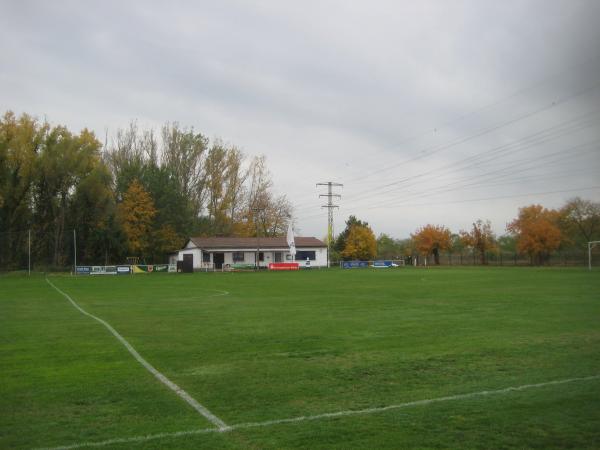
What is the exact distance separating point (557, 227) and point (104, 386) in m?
47.4

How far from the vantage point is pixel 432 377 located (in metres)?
7.20

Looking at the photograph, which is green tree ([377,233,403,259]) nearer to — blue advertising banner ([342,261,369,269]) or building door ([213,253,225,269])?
blue advertising banner ([342,261,369,269])

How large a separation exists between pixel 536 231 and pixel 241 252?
35.9 metres

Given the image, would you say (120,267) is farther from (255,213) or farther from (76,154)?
(255,213)

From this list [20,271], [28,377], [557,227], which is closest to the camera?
[28,377]

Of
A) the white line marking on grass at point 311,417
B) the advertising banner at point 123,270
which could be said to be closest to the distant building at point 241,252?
the advertising banner at point 123,270

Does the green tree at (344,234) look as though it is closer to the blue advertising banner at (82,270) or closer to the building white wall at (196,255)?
the building white wall at (196,255)

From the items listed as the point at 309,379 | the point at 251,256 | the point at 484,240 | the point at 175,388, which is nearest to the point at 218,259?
the point at 251,256

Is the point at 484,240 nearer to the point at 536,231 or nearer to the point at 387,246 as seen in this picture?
the point at 536,231

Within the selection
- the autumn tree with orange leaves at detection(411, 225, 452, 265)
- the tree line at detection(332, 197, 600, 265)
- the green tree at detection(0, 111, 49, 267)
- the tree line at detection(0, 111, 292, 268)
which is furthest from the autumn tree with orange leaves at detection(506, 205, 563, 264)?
the green tree at detection(0, 111, 49, 267)

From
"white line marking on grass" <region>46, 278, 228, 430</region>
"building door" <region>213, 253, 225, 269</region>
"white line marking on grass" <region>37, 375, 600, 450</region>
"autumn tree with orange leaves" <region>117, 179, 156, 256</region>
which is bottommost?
"white line marking on grass" <region>37, 375, 600, 450</region>

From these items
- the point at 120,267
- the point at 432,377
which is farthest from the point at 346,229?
the point at 432,377

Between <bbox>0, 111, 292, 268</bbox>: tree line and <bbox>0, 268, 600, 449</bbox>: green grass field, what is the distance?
46.0m

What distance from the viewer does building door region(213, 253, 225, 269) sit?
2685 inches
